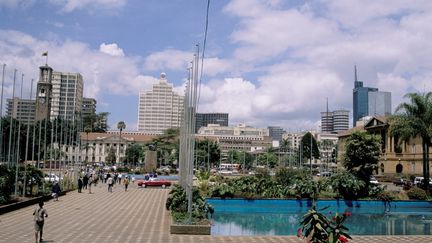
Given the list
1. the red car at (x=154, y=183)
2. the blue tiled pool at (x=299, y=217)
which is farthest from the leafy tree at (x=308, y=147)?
the blue tiled pool at (x=299, y=217)

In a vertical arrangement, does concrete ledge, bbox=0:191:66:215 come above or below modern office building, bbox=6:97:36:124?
below

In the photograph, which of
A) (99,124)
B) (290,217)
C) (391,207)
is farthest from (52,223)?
(99,124)

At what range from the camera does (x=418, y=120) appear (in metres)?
36.9

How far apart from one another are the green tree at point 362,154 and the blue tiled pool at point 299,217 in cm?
296

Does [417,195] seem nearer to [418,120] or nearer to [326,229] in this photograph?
[418,120]

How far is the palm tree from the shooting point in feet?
120

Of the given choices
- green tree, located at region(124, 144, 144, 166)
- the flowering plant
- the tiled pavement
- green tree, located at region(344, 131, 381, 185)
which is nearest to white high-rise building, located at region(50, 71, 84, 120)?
green tree, located at region(124, 144, 144, 166)

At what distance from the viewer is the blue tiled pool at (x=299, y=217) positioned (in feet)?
69.7

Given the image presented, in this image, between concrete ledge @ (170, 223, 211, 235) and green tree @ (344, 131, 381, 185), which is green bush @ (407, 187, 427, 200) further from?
concrete ledge @ (170, 223, 211, 235)

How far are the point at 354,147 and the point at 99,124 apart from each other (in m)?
111

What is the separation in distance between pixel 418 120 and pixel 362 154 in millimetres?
6085

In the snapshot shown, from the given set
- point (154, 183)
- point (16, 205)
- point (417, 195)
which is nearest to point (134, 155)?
point (154, 183)

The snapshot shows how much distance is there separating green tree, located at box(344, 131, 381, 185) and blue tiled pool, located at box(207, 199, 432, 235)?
9.72ft

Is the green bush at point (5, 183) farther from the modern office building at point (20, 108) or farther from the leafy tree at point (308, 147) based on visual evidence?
the leafy tree at point (308, 147)
